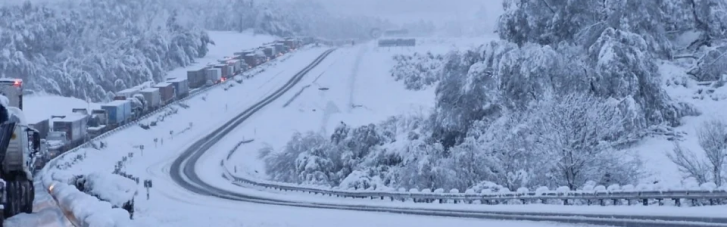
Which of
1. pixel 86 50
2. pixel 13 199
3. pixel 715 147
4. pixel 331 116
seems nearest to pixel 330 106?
pixel 331 116

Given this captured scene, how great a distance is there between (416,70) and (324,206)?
3249 inches

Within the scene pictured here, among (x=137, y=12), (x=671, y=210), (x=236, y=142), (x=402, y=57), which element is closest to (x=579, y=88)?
(x=671, y=210)

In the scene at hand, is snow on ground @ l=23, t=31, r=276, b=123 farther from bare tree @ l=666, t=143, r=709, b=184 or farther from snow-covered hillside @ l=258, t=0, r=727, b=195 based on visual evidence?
bare tree @ l=666, t=143, r=709, b=184

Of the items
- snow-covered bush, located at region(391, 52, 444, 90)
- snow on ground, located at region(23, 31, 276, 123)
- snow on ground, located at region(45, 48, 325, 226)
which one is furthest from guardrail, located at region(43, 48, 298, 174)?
snow-covered bush, located at region(391, 52, 444, 90)

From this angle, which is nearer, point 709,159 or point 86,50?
point 709,159

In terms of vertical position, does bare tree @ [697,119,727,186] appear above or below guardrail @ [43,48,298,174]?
above

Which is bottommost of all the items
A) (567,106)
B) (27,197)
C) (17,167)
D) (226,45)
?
(27,197)

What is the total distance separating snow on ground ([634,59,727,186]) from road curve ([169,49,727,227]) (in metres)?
11.6

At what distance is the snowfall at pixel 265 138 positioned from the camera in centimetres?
2052

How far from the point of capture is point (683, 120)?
40938mm

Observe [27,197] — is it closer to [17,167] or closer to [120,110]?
[17,167]

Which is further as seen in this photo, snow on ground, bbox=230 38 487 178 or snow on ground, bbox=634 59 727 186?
snow on ground, bbox=230 38 487 178

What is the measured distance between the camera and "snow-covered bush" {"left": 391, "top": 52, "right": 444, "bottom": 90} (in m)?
103

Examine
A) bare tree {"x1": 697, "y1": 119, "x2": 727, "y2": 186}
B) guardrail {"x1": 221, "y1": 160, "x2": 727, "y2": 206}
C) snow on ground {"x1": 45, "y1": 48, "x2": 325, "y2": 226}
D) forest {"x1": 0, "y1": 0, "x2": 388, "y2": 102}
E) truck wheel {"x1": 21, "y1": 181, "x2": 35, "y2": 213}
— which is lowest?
snow on ground {"x1": 45, "y1": 48, "x2": 325, "y2": 226}
